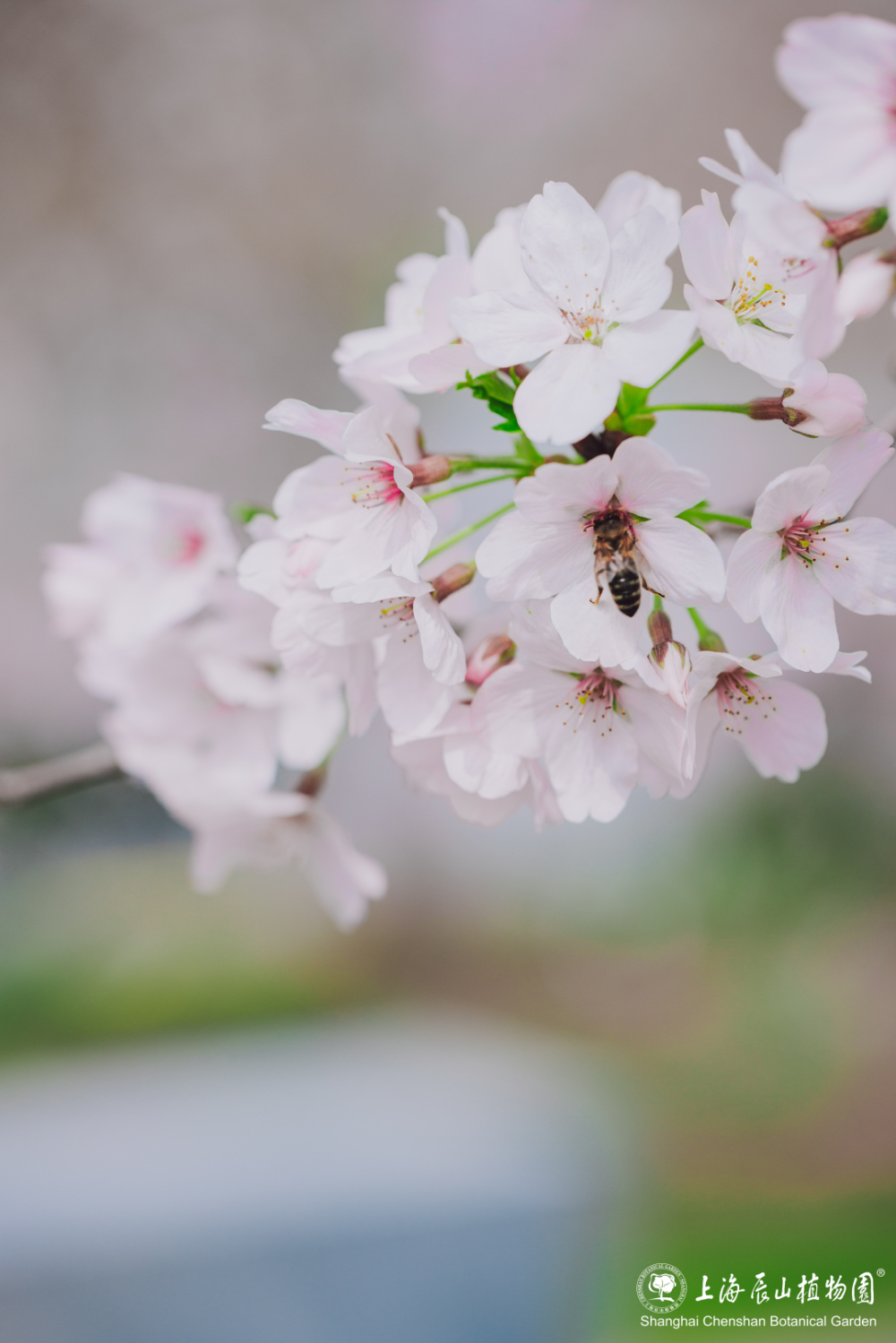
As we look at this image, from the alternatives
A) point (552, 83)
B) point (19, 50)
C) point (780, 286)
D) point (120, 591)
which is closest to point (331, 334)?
point (552, 83)

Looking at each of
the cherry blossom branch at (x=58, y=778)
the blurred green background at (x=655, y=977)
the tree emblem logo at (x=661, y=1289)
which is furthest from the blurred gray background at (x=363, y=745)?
the cherry blossom branch at (x=58, y=778)

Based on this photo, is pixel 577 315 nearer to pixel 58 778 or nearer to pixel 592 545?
pixel 592 545

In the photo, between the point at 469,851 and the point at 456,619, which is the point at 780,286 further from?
the point at 469,851

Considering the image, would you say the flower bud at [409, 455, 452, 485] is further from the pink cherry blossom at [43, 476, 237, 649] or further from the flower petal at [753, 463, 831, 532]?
Result: the pink cherry blossom at [43, 476, 237, 649]

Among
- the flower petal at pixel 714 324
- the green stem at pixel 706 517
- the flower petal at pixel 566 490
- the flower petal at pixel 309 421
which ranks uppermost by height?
the flower petal at pixel 309 421

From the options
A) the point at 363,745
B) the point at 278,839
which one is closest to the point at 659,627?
the point at 278,839

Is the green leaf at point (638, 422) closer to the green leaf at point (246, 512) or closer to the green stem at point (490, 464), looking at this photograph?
the green stem at point (490, 464)
